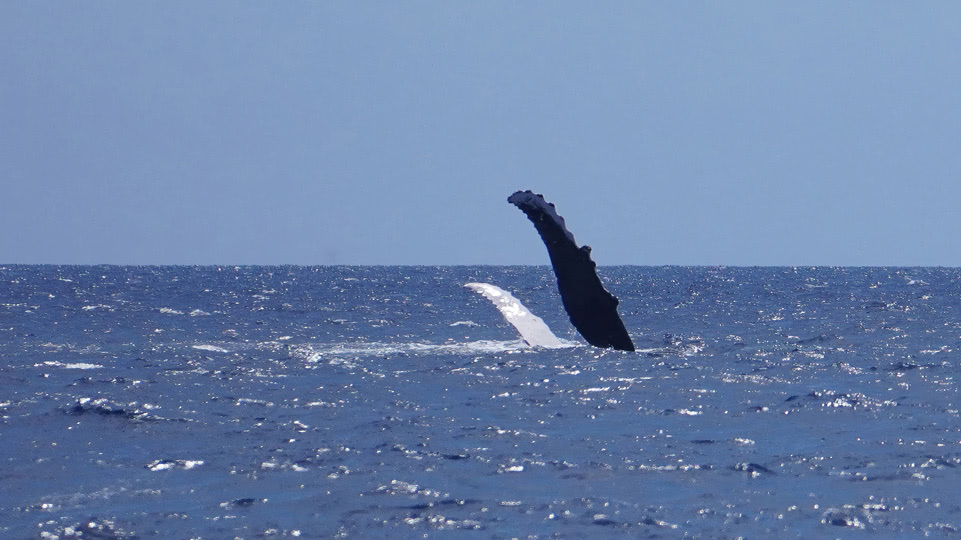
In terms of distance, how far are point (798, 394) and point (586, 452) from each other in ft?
20.2

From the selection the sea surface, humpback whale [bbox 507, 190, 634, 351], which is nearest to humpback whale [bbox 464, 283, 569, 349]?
the sea surface

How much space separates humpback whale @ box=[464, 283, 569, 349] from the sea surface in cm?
54

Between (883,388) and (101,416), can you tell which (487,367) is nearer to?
(883,388)

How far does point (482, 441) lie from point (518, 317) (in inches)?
655

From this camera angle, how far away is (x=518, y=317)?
2980cm

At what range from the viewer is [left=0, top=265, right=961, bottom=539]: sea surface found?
9539 mm

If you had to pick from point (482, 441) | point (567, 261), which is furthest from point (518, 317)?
point (482, 441)

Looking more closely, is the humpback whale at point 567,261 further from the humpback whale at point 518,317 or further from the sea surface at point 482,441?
the humpback whale at point 518,317

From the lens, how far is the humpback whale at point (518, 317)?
26.8 metres

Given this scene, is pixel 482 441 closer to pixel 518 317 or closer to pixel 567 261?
pixel 567 261

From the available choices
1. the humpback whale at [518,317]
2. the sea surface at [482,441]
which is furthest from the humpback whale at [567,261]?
the humpback whale at [518,317]

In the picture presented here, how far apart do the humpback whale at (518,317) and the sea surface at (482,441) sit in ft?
1.76

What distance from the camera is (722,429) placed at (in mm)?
14062

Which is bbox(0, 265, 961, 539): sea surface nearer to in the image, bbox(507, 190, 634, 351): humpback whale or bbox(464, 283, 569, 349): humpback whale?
bbox(464, 283, 569, 349): humpback whale
